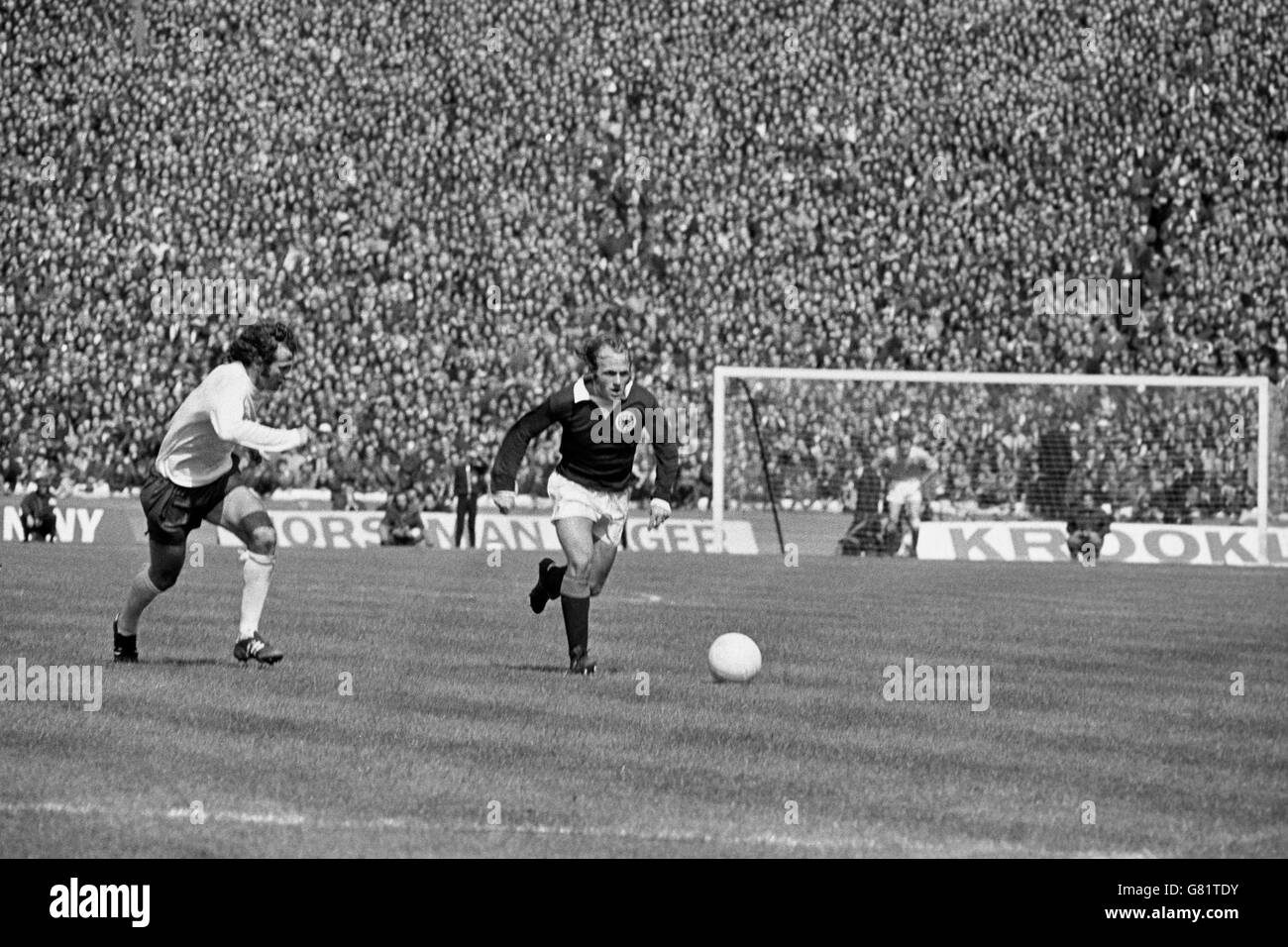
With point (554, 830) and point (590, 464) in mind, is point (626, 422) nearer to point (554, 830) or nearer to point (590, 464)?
point (590, 464)

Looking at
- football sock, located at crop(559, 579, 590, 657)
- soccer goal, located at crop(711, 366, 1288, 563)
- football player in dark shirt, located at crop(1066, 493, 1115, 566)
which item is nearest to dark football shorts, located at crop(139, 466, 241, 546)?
football sock, located at crop(559, 579, 590, 657)

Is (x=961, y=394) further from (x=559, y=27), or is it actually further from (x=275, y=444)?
(x=275, y=444)

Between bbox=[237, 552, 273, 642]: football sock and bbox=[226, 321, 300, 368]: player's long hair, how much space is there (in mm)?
1256

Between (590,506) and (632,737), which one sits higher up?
(590,506)

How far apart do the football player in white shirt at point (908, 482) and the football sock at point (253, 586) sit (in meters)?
20.4

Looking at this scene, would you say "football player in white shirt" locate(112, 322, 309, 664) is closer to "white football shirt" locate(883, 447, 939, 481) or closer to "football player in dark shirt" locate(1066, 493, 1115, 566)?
"white football shirt" locate(883, 447, 939, 481)

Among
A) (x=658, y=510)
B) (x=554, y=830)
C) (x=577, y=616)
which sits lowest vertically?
(x=554, y=830)

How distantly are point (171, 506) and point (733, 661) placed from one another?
3.65m

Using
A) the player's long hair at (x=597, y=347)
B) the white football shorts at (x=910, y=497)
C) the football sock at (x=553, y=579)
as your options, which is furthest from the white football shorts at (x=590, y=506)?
the white football shorts at (x=910, y=497)

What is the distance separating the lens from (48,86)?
145 feet

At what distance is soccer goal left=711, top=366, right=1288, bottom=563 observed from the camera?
3253 cm

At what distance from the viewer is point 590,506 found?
46.6ft

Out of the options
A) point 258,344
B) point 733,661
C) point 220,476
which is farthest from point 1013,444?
point 258,344

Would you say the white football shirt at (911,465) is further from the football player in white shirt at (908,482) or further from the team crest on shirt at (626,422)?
the team crest on shirt at (626,422)
